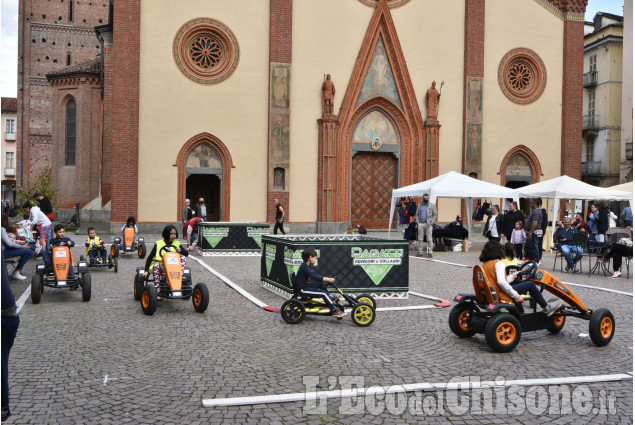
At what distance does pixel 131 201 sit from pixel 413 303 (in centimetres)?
1709

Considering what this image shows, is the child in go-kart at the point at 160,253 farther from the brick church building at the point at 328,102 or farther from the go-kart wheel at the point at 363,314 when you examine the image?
the brick church building at the point at 328,102

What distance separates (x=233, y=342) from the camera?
6.89 m

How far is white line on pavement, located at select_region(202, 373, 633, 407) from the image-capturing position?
4848 mm

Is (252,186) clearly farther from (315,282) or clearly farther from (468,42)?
(315,282)

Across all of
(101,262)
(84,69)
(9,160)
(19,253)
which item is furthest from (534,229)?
(9,160)

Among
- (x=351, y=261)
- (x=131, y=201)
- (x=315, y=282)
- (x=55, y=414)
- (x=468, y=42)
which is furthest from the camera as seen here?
(x=468, y=42)

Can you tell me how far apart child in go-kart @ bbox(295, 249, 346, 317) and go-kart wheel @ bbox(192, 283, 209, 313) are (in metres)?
1.41

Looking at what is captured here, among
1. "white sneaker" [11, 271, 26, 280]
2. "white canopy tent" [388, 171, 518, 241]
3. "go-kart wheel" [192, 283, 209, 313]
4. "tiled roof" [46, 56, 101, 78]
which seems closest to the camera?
"go-kart wheel" [192, 283, 209, 313]

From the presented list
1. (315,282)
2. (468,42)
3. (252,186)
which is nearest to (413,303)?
(315,282)

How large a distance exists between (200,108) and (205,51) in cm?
249

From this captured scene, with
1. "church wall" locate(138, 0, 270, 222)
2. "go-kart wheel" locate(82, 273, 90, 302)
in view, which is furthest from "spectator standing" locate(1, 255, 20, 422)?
"church wall" locate(138, 0, 270, 222)

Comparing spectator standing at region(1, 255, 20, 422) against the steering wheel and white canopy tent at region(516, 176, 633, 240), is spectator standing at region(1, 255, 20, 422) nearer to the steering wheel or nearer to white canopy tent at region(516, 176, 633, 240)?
the steering wheel

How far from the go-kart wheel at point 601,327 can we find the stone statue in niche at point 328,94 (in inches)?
799

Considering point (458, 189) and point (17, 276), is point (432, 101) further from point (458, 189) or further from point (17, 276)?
point (17, 276)
